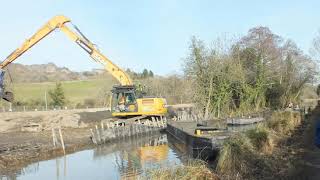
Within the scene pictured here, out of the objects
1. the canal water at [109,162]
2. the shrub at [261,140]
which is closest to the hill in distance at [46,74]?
the canal water at [109,162]

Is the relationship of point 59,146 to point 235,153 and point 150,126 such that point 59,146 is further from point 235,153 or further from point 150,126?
point 235,153

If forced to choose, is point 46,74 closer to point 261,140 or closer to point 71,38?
point 71,38

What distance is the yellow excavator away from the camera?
1341 inches

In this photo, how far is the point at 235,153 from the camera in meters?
14.6

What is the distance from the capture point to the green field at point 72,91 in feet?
237

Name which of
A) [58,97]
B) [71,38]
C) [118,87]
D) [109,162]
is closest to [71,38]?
[71,38]

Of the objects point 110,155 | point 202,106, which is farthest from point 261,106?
point 110,155

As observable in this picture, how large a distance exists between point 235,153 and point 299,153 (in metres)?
2.01

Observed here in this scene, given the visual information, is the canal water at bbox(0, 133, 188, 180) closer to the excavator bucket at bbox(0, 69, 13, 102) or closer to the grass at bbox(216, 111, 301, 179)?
the grass at bbox(216, 111, 301, 179)

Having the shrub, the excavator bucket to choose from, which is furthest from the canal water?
the excavator bucket

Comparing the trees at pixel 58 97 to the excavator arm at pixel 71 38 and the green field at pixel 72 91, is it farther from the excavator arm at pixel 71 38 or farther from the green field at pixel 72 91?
the excavator arm at pixel 71 38

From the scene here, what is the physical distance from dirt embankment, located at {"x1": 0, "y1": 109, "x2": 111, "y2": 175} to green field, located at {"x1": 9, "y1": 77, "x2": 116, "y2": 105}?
64.0ft

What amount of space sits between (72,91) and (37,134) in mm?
51480

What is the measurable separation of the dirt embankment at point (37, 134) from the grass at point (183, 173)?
39.4ft
